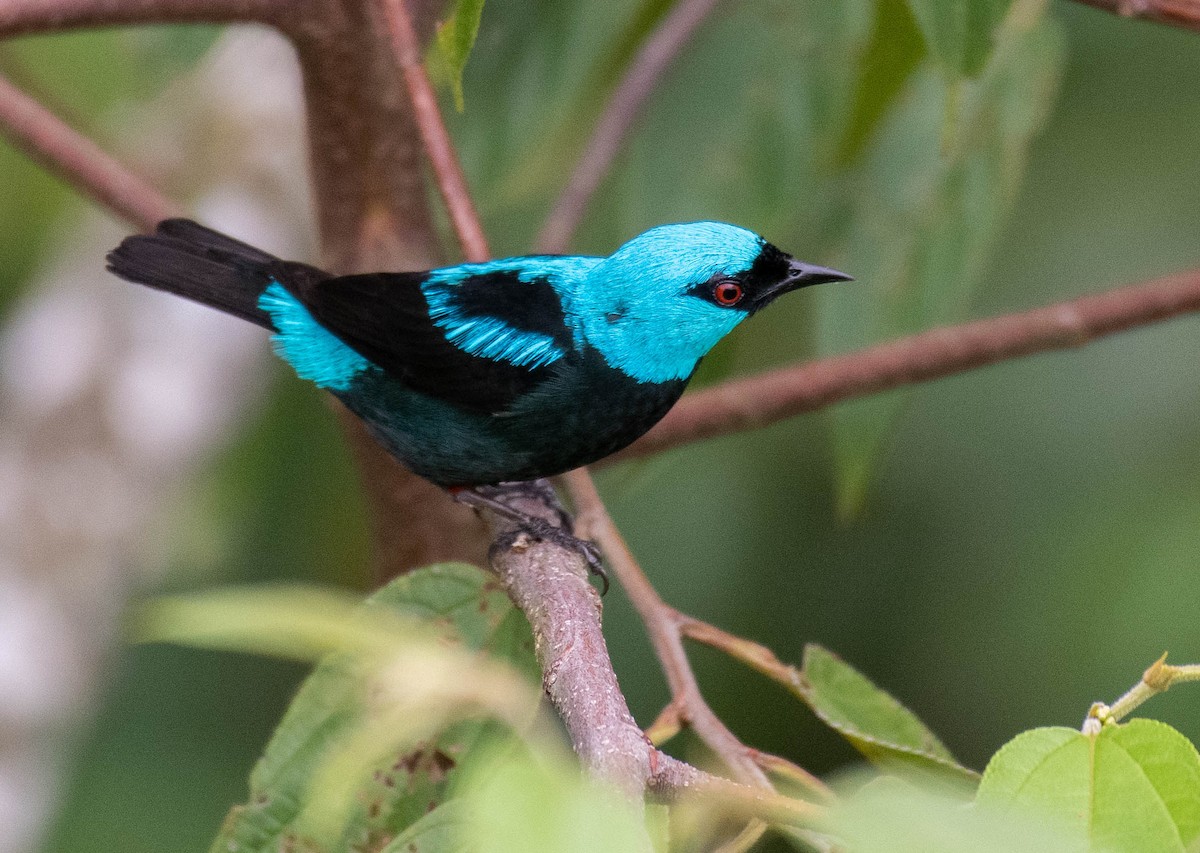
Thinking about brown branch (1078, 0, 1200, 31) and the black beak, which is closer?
brown branch (1078, 0, 1200, 31)

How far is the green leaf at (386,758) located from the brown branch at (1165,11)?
1.40m

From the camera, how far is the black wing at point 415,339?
8.45 ft

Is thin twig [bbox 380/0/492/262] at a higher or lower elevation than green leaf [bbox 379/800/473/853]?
higher

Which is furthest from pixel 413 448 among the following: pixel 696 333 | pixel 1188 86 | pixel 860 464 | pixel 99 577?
pixel 1188 86

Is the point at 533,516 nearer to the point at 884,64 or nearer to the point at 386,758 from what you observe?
the point at 386,758

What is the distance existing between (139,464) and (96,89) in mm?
1244

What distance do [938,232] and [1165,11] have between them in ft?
2.68

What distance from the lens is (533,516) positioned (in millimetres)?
2596

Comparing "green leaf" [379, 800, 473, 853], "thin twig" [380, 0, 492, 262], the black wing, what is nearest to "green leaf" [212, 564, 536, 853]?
"green leaf" [379, 800, 473, 853]

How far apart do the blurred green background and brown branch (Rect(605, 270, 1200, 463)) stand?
0.88 feet

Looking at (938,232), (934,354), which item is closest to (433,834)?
(934,354)

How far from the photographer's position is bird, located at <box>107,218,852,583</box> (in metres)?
2.52

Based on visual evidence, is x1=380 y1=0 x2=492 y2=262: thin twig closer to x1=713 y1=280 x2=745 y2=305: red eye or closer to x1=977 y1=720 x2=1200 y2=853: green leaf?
x1=713 y1=280 x2=745 y2=305: red eye

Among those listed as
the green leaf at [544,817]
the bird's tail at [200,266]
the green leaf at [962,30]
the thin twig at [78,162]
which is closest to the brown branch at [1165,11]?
the green leaf at [962,30]
